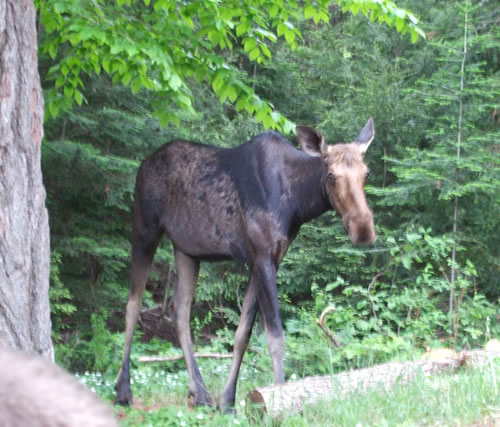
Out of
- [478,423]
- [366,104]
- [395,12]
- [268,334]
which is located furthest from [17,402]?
[366,104]

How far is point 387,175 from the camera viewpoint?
13.8m

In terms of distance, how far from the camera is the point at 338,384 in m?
5.14

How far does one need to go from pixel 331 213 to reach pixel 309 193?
7629 mm

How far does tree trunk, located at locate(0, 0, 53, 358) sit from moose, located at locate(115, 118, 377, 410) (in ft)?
6.21

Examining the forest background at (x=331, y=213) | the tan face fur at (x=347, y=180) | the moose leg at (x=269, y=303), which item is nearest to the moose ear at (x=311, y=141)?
the tan face fur at (x=347, y=180)

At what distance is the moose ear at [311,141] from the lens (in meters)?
5.91

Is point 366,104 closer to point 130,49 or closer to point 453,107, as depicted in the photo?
point 453,107

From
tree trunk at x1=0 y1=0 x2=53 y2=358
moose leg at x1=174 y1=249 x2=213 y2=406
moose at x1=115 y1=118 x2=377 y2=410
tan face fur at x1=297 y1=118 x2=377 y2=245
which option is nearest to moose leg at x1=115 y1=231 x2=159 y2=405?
moose at x1=115 y1=118 x2=377 y2=410

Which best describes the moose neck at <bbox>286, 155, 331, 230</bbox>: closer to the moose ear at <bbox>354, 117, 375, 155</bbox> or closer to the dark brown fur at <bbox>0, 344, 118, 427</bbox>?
the moose ear at <bbox>354, 117, 375, 155</bbox>

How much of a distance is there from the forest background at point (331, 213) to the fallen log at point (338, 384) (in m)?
1.04

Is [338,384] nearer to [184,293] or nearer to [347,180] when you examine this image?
[347,180]

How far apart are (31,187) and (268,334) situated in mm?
2314

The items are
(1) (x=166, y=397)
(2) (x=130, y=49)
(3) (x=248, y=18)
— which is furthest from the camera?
(3) (x=248, y=18)

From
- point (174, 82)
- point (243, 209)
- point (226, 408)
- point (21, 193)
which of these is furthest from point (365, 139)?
point (21, 193)
